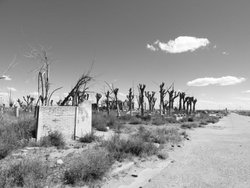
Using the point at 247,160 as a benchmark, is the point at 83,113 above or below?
above

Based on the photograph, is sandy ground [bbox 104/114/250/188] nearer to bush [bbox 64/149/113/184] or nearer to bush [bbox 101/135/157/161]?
bush [bbox 64/149/113/184]

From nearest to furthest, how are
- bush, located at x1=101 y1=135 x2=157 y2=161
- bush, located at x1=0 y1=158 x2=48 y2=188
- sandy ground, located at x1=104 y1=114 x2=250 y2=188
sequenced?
bush, located at x1=0 y1=158 x2=48 y2=188
sandy ground, located at x1=104 y1=114 x2=250 y2=188
bush, located at x1=101 y1=135 x2=157 y2=161

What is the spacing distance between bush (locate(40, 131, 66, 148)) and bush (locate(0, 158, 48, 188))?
336 cm

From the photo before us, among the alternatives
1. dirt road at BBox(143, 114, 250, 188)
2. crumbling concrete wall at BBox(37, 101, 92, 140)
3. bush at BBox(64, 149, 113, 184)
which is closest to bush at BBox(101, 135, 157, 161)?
dirt road at BBox(143, 114, 250, 188)

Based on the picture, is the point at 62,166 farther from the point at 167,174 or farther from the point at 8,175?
the point at 167,174

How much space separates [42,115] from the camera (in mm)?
8969

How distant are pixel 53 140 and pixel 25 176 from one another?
4257 mm

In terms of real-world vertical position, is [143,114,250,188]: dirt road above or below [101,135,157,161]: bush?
below

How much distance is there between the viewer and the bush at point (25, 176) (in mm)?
3946

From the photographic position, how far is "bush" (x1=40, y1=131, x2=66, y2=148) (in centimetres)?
793

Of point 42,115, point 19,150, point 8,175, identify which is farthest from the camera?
point 42,115

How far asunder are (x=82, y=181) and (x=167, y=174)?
2.56m

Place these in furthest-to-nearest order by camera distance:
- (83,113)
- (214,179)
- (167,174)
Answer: (83,113) < (167,174) < (214,179)

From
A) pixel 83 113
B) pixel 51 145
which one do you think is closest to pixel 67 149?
pixel 51 145
